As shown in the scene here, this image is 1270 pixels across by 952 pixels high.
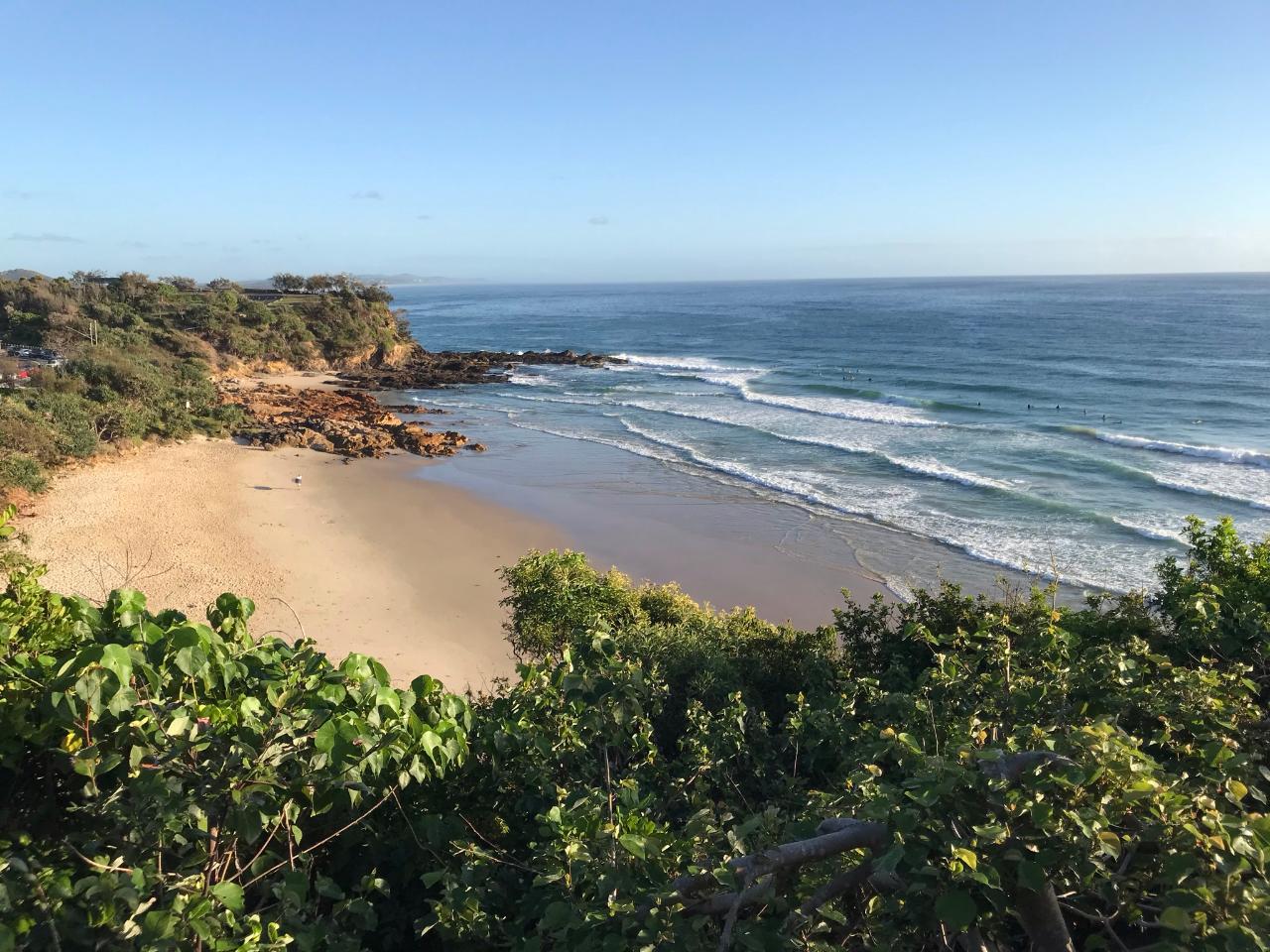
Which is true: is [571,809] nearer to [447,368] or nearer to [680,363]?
[447,368]

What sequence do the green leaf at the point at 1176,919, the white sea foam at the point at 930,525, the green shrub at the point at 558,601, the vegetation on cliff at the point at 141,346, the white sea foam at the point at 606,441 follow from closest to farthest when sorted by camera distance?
1. the green leaf at the point at 1176,919
2. the green shrub at the point at 558,601
3. the white sea foam at the point at 930,525
4. the vegetation on cliff at the point at 141,346
5. the white sea foam at the point at 606,441

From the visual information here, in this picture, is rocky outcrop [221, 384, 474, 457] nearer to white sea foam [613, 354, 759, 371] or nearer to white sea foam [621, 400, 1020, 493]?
white sea foam [621, 400, 1020, 493]

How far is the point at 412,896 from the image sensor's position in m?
3.52

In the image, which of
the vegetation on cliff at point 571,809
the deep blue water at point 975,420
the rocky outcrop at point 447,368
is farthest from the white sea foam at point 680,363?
the vegetation on cliff at point 571,809

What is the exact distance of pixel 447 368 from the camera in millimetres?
50344

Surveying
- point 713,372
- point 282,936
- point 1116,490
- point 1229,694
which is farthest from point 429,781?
point 713,372

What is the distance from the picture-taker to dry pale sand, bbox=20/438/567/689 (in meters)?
13.2

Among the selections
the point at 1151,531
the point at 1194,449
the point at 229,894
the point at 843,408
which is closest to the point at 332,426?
the point at 843,408

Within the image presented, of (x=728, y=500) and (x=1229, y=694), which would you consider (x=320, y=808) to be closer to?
(x=1229, y=694)

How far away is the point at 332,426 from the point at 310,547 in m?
12.8

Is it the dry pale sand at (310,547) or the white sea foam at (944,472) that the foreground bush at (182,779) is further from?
the white sea foam at (944,472)

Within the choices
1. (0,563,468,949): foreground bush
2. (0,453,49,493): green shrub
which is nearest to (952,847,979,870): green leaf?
(0,563,468,949): foreground bush

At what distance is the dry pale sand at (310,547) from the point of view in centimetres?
1325

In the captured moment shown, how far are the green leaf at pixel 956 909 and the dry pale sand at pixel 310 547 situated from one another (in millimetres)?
9441
